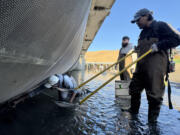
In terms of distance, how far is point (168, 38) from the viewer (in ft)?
6.43

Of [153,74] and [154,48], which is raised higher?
[154,48]


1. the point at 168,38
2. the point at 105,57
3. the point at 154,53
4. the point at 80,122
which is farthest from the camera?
the point at 105,57

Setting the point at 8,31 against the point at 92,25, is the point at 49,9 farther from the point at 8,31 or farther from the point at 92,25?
the point at 92,25

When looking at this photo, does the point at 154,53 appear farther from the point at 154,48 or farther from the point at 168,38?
the point at 168,38

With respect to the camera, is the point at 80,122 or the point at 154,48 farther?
the point at 80,122

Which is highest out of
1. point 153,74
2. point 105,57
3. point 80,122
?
point 105,57

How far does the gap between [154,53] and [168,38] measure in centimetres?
28

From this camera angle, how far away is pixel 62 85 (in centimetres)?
341

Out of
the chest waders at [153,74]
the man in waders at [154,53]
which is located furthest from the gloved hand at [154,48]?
the chest waders at [153,74]

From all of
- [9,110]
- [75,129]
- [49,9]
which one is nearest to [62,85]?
[9,110]

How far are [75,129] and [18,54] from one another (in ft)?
4.42

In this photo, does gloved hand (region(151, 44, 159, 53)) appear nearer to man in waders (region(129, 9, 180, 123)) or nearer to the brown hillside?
man in waders (region(129, 9, 180, 123))

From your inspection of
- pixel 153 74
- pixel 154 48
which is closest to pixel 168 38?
pixel 154 48

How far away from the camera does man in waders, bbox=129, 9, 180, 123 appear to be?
6.38ft
